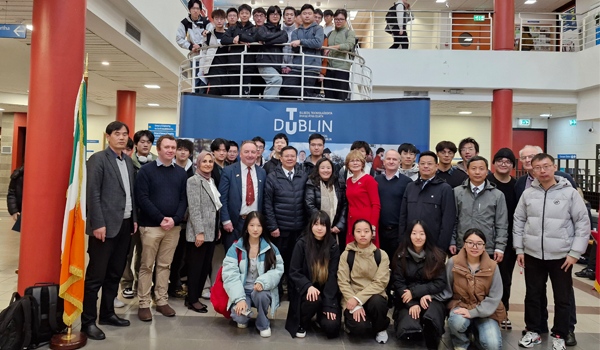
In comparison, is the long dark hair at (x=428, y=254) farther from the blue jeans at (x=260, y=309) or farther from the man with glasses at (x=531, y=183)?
the blue jeans at (x=260, y=309)

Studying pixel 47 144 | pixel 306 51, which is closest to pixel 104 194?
pixel 47 144

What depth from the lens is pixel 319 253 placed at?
3.54 m

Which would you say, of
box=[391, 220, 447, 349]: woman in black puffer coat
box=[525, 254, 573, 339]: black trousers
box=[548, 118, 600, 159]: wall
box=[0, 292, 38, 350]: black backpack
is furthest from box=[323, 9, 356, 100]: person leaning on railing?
box=[548, 118, 600, 159]: wall

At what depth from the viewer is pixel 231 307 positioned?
3486mm

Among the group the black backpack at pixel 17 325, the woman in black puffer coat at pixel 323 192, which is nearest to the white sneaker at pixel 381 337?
the woman in black puffer coat at pixel 323 192

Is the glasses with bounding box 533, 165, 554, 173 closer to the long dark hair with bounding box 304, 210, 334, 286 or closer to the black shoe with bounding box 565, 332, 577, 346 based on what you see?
the black shoe with bounding box 565, 332, 577, 346

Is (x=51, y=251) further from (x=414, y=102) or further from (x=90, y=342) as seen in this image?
(x=414, y=102)

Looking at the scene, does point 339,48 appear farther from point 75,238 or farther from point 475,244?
point 75,238

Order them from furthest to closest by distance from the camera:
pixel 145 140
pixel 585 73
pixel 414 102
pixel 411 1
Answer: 1. pixel 411 1
2. pixel 585 73
3. pixel 414 102
4. pixel 145 140

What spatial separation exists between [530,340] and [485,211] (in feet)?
3.71

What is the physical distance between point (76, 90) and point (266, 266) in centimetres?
231

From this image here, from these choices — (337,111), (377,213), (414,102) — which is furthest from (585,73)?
(377,213)

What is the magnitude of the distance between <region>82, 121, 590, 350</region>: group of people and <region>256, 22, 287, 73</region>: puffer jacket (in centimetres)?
228

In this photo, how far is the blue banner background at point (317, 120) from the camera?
5160 millimetres
